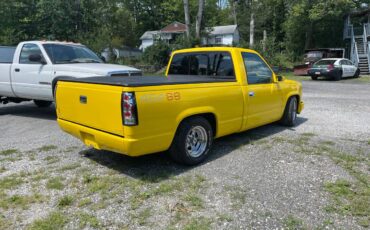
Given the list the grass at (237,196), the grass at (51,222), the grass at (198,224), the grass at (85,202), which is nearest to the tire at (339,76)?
the grass at (237,196)

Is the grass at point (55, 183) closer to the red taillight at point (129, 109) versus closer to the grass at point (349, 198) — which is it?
the red taillight at point (129, 109)

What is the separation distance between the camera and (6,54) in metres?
9.27

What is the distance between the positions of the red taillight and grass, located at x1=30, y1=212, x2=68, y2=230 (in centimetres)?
128

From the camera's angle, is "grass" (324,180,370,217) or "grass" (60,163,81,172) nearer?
"grass" (324,180,370,217)

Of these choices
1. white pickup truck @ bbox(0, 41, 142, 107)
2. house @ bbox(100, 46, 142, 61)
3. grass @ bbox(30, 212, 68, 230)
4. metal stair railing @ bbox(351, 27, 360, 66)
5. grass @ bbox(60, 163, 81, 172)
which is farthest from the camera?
house @ bbox(100, 46, 142, 61)

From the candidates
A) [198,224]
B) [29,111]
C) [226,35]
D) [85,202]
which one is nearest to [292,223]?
[198,224]

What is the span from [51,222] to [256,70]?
4.39 m

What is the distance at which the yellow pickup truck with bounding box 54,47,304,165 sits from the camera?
4.13 metres

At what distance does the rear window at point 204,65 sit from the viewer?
19.4 ft

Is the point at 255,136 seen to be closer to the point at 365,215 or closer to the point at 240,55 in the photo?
the point at 240,55

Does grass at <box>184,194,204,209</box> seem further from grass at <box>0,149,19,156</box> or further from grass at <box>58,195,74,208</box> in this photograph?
grass at <box>0,149,19,156</box>

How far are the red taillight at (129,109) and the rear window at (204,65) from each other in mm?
2291

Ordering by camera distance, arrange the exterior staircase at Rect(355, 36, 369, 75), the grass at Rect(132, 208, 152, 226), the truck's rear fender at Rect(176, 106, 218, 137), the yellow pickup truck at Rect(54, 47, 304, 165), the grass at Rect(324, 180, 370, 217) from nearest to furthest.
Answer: the grass at Rect(132, 208, 152, 226) → the grass at Rect(324, 180, 370, 217) → the yellow pickup truck at Rect(54, 47, 304, 165) → the truck's rear fender at Rect(176, 106, 218, 137) → the exterior staircase at Rect(355, 36, 369, 75)

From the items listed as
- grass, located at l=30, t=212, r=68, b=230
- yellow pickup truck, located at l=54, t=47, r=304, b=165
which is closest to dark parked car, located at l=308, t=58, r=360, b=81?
yellow pickup truck, located at l=54, t=47, r=304, b=165
